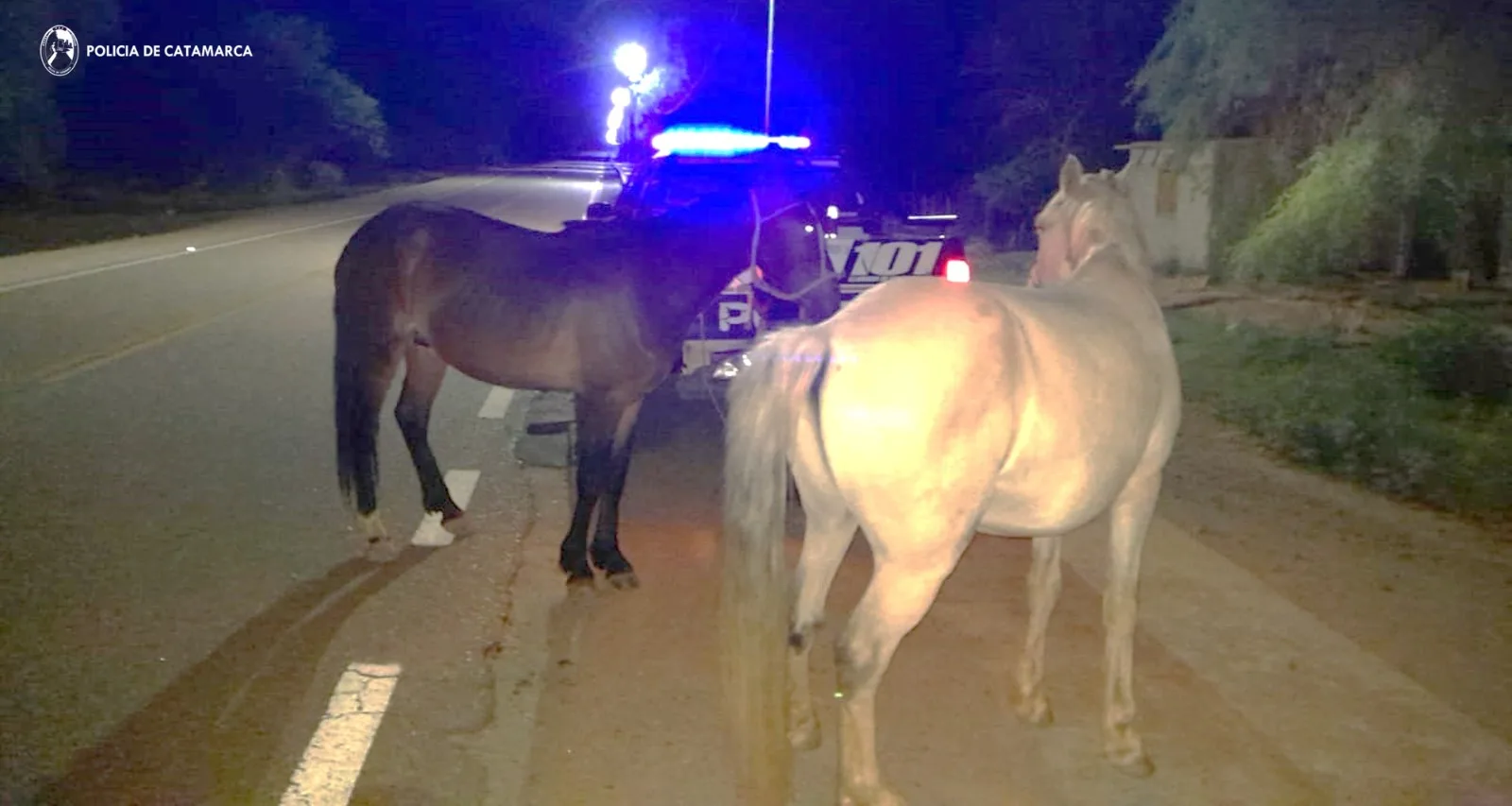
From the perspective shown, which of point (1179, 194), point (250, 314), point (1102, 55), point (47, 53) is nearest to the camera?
point (250, 314)

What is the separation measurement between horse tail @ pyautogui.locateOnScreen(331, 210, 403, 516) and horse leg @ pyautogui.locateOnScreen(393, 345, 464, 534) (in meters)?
0.30

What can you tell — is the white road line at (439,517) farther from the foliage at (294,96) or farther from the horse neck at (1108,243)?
the foliage at (294,96)

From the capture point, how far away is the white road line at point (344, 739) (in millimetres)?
3748

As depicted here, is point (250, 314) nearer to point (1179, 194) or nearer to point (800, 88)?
point (1179, 194)

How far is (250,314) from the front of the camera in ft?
46.5

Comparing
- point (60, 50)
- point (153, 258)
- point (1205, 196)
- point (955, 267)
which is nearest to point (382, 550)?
point (955, 267)

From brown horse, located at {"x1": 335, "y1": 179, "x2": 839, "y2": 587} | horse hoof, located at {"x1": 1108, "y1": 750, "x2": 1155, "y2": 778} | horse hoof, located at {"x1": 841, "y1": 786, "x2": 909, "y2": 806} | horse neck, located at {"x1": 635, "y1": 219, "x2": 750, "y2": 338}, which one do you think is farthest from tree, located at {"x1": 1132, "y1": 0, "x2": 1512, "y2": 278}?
horse hoof, located at {"x1": 841, "y1": 786, "x2": 909, "y2": 806}

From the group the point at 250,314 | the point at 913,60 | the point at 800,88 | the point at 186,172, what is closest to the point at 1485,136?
the point at 250,314

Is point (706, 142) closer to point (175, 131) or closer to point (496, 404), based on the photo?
point (496, 404)

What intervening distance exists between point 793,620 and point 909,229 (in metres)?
5.40

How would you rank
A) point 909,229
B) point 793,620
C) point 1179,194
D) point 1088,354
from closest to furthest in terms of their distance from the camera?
point 1088,354, point 793,620, point 909,229, point 1179,194

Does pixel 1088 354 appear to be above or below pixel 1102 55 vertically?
below

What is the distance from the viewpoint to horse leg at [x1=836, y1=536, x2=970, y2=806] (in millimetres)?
3504

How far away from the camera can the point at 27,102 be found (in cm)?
4256
